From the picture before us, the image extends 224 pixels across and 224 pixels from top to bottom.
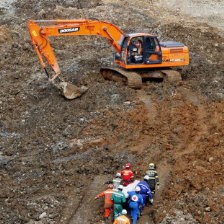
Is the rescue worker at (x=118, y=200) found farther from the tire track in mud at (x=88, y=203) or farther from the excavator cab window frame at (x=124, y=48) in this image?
the excavator cab window frame at (x=124, y=48)

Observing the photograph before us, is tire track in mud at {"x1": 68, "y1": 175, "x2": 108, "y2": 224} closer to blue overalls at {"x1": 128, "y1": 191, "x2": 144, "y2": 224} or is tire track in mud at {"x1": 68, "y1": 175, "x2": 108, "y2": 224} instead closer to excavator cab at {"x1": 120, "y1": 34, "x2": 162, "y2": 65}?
blue overalls at {"x1": 128, "y1": 191, "x2": 144, "y2": 224}

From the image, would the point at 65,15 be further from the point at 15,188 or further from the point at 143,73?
the point at 15,188

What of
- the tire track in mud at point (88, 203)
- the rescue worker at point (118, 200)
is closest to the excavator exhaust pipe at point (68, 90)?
the tire track in mud at point (88, 203)

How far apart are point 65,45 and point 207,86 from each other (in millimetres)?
8768

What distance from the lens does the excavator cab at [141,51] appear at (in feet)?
59.8

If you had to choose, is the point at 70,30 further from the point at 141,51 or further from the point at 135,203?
the point at 135,203

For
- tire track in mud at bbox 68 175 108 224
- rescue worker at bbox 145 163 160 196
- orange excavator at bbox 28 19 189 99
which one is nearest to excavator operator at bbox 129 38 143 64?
orange excavator at bbox 28 19 189 99

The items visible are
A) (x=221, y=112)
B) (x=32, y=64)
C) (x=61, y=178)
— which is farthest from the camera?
(x=32, y=64)

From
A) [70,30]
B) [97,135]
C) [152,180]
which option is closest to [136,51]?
[70,30]

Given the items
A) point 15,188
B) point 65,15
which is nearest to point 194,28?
point 65,15

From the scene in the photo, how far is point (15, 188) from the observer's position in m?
11.9

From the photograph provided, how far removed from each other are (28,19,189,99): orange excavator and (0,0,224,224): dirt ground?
0.47m

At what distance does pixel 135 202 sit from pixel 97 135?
4.61 m

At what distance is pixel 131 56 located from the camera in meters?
18.3
